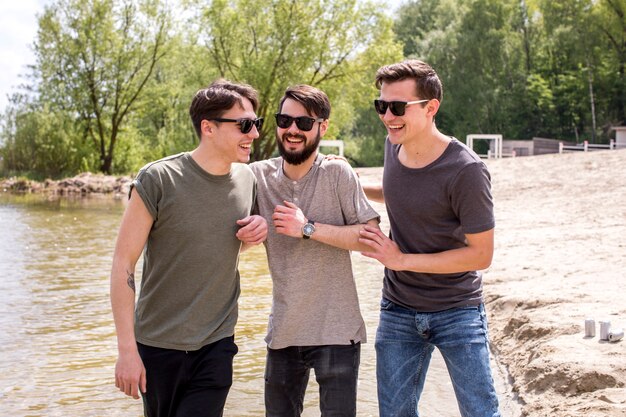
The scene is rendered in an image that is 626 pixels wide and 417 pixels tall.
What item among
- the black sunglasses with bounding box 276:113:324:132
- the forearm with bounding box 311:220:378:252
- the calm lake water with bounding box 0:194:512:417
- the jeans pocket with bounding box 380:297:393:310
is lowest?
the calm lake water with bounding box 0:194:512:417

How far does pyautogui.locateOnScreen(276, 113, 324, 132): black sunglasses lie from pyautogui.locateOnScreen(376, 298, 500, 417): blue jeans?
1.01 metres

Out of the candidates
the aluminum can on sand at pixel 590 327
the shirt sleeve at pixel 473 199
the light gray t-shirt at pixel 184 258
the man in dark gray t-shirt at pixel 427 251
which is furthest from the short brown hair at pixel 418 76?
the aluminum can on sand at pixel 590 327

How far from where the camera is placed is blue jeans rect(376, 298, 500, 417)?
3.98 m

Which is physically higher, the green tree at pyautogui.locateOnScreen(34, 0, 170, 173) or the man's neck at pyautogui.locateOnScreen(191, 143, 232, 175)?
the green tree at pyautogui.locateOnScreen(34, 0, 170, 173)

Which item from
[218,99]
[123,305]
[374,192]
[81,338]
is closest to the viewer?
[123,305]

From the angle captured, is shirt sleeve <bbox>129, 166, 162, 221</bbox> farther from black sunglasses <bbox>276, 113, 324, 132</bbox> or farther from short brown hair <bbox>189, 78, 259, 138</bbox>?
black sunglasses <bbox>276, 113, 324, 132</bbox>

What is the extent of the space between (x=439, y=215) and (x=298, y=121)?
2.86 feet

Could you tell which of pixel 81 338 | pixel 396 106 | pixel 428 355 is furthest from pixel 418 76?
pixel 81 338

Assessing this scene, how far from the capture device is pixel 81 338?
32.4ft

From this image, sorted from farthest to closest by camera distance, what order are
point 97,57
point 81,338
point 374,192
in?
point 97,57 → point 81,338 → point 374,192

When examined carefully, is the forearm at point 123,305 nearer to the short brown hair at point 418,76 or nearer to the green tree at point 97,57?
the short brown hair at point 418,76

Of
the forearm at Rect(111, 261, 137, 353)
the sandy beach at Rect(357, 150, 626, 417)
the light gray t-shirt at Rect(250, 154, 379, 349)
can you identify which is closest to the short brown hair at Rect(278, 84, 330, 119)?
the light gray t-shirt at Rect(250, 154, 379, 349)

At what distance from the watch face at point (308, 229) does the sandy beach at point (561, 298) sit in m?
2.70

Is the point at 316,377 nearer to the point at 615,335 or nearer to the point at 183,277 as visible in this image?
the point at 183,277
